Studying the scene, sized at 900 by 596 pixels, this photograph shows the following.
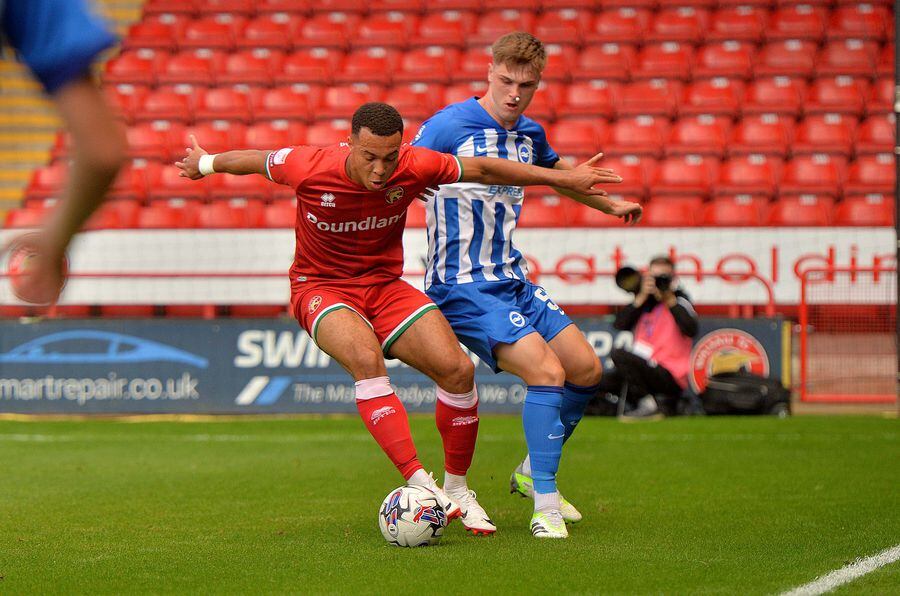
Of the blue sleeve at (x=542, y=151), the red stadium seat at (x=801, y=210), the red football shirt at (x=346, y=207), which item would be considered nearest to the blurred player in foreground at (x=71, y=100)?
the red football shirt at (x=346, y=207)

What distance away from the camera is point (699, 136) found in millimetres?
17438

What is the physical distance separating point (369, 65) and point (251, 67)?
78.8 inches

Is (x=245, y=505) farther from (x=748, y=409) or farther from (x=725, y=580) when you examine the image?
(x=748, y=409)

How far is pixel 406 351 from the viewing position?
18.7 feet

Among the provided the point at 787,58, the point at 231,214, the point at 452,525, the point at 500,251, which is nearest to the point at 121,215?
the point at 231,214

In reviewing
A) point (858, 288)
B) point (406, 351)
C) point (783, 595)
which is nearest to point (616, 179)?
point (406, 351)

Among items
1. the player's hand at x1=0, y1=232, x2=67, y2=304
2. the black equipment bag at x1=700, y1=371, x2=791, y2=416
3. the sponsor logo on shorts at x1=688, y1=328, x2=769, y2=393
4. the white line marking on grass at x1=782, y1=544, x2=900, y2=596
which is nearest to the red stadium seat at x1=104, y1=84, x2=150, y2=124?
the sponsor logo on shorts at x1=688, y1=328, x2=769, y2=393

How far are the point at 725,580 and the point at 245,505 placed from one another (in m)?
3.15

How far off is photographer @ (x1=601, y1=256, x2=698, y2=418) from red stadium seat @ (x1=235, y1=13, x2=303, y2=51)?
10042mm

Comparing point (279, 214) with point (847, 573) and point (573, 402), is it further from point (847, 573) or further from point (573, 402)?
point (847, 573)

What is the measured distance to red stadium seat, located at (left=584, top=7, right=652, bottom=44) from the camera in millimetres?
19125

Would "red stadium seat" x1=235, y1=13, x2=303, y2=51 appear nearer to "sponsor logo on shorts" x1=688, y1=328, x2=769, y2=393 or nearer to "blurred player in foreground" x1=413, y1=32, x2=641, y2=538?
"sponsor logo on shorts" x1=688, y1=328, x2=769, y2=393

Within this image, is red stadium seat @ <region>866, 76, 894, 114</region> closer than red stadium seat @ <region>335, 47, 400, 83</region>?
Yes

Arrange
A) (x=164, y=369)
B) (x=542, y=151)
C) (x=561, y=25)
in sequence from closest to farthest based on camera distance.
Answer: (x=542, y=151)
(x=164, y=369)
(x=561, y=25)
